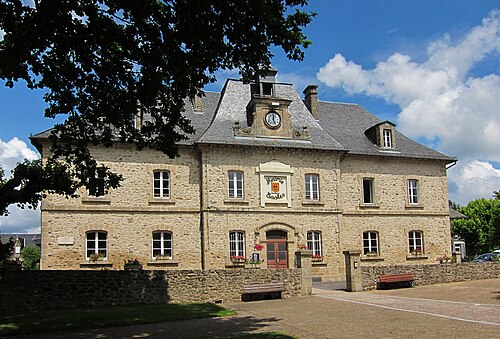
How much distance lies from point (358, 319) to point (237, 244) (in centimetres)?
1172

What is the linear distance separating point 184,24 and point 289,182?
15185mm

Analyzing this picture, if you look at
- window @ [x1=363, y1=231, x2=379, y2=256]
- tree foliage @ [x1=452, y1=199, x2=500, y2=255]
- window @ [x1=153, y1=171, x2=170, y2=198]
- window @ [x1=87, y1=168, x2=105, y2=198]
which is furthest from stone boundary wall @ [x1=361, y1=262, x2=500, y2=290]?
tree foliage @ [x1=452, y1=199, x2=500, y2=255]

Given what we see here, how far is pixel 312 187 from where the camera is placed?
23.8 metres

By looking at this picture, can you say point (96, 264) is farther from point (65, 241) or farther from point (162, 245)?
point (162, 245)

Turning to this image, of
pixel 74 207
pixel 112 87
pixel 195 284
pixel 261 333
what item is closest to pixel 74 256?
pixel 74 207

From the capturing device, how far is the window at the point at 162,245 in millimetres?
21578

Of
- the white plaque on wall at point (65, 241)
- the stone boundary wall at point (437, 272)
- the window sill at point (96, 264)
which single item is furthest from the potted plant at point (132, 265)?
the stone boundary wall at point (437, 272)

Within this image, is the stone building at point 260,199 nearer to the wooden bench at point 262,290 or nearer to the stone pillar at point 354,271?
the stone pillar at point 354,271

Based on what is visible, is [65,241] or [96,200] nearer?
[65,241]

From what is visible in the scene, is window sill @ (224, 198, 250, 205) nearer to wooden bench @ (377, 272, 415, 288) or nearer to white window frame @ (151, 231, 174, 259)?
white window frame @ (151, 231, 174, 259)

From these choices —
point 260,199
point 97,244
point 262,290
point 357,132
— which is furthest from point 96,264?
point 357,132

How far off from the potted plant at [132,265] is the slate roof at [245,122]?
231 inches

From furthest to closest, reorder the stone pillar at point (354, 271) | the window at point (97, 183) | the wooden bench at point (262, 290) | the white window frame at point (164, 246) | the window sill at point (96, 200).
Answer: the white window frame at point (164, 246) < the window sill at point (96, 200) < the stone pillar at point (354, 271) < the wooden bench at point (262, 290) < the window at point (97, 183)

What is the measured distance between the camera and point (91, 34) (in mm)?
9422
